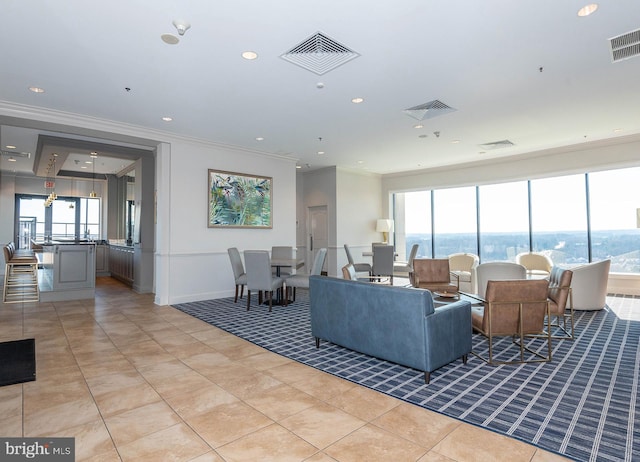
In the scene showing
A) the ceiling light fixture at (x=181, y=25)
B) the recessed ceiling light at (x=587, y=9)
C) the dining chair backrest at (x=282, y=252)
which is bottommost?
the dining chair backrest at (x=282, y=252)

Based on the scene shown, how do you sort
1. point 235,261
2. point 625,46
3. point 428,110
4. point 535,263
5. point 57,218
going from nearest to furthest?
point 625,46
point 428,110
point 235,261
point 535,263
point 57,218

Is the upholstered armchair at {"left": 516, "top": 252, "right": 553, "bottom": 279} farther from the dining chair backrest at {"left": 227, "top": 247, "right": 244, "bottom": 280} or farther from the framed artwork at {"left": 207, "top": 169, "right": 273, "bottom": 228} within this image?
the dining chair backrest at {"left": 227, "top": 247, "right": 244, "bottom": 280}

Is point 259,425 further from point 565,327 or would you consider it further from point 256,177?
point 256,177

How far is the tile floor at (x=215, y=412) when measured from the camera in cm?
205

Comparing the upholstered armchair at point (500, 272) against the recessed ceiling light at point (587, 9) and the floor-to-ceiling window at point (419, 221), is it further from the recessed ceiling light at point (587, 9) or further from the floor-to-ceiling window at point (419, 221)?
the floor-to-ceiling window at point (419, 221)

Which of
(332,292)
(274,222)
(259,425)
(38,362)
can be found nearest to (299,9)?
(332,292)

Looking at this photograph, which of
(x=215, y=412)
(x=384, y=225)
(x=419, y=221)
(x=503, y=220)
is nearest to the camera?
(x=215, y=412)

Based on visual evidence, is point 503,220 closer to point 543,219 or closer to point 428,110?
point 543,219

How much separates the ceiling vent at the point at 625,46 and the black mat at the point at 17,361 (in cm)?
622

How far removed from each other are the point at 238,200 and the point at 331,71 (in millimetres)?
4101

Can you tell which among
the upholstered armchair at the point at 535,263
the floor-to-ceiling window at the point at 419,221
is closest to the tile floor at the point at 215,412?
the upholstered armchair at the point at 535,263

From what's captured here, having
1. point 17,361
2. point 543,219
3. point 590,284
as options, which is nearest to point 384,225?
point 543,219

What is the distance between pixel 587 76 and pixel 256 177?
580cm

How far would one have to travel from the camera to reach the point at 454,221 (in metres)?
9.80
